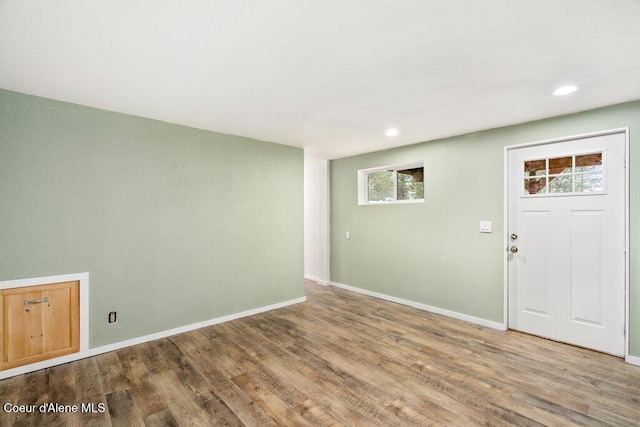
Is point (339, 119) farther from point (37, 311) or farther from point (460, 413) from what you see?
point (37, 311)

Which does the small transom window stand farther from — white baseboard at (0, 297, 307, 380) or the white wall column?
white baseboard at (0, 297, 307, 380)

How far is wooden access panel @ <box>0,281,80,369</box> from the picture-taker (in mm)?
2473

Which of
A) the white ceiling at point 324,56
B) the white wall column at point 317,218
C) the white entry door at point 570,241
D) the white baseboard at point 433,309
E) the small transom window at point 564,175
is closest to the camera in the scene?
the white ceiling at point 324,56

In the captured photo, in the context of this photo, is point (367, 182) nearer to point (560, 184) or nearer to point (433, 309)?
point (433, 309)

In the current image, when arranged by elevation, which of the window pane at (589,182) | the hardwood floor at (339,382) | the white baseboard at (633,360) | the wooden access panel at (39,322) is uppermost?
the window pane at (589,182)

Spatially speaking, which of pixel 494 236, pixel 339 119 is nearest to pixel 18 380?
pixel 339 119

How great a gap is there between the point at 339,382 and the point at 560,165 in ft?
10.2

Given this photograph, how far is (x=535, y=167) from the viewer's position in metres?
3.31

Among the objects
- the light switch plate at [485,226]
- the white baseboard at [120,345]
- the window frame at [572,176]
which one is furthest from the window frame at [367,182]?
the white baseboard at [120,345]

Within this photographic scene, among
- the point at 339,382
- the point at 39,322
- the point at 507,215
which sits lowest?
the point at 339,382

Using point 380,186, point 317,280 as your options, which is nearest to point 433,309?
point 380,186

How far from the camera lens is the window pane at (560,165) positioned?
3.08 meters

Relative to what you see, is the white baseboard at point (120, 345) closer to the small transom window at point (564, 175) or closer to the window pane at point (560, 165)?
the small transom window at point (564, 175)

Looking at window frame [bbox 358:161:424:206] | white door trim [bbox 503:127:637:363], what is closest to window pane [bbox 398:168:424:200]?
window frame [bbox 358:161:424:206]
